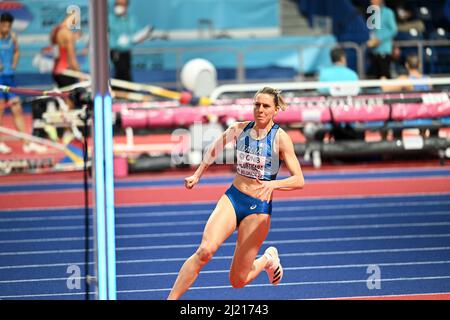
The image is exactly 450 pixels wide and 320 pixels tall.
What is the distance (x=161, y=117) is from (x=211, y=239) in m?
6.45

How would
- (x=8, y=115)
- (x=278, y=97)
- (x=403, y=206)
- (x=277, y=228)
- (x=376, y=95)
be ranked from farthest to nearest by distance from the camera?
(x=8, y=115)
(x=376, y=95)
(x=403, y=206)
(x=277, y=228)
(x=278, y=97)

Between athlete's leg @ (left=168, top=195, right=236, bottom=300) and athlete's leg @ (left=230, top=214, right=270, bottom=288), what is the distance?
0.07 m

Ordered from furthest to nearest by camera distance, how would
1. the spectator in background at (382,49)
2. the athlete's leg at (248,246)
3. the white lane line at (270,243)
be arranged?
1. the spectator in background at (382,49)
2. the white lane line at (270,243)
3. the athlete's leg at (248,246)

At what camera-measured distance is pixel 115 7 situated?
14.6 metres

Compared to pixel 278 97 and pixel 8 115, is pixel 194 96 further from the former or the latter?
pixel 278 97

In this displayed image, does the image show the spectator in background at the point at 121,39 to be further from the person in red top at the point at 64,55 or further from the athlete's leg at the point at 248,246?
the athlete's leg at the point at 248,246

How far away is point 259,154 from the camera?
494cm

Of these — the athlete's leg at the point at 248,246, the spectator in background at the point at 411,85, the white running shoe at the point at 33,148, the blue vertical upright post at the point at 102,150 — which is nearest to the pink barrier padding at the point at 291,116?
the spectator in background at the point at 411,85

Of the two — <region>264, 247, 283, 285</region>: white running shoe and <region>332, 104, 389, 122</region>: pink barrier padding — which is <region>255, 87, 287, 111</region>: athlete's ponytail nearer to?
<region>264, 247, 283, 285</region>: white running shoe

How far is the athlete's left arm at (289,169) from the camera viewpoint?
481 cm

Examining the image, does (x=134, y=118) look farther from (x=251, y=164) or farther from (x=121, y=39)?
(x=251, y=164)

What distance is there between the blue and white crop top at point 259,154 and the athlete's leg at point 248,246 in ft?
0.73
